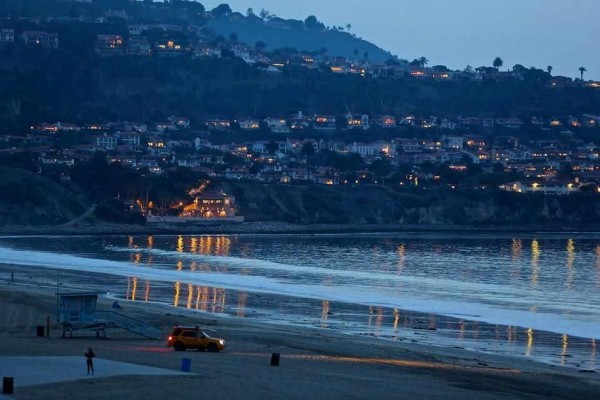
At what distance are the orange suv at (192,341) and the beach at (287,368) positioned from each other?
0.93 feet

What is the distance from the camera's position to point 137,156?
94.2m

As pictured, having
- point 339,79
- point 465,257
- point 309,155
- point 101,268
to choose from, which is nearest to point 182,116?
point 309,155

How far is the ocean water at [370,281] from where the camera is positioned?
28.7m

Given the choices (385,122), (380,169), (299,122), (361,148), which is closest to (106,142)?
(380,169)

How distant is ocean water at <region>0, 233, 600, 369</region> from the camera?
28.7 m

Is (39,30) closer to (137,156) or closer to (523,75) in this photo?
(137,156)

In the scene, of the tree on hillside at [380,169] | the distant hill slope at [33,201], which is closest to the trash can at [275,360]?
the distant hill slope at [33,201]

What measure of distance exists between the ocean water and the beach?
2378mm

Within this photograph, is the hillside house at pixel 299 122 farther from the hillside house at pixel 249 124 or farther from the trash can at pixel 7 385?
the trash can at pixel 7 385

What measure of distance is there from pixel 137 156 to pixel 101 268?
50844mm

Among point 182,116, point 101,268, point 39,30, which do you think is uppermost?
point 39,30

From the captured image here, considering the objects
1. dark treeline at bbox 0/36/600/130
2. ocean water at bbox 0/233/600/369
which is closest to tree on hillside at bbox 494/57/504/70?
dark treeline at bbox 0/36/600/130

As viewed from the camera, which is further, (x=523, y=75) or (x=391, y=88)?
(x=523, y=75)

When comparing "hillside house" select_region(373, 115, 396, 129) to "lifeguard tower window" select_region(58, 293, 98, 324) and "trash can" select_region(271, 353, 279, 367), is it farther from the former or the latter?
"trash can" select_region(271, 353, 279, 367)
